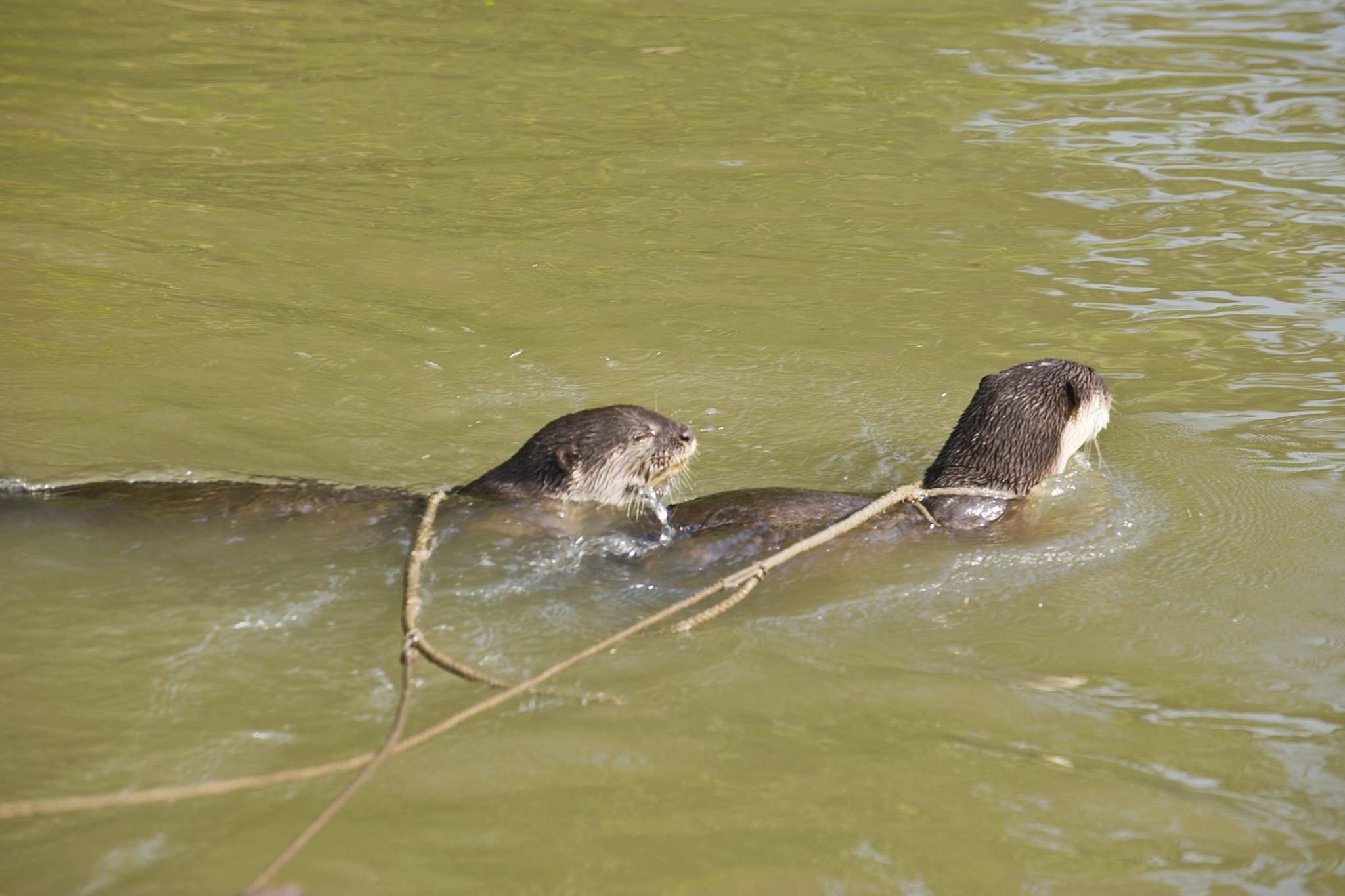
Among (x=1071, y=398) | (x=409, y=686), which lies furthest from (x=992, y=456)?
(x=409, y=686)

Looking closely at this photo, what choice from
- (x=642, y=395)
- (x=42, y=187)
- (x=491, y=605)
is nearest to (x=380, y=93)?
(x=42, y=187)

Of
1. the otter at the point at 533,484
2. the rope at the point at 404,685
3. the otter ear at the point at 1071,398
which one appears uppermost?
the otter ear at the point at 1071,398

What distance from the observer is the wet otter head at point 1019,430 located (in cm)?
393

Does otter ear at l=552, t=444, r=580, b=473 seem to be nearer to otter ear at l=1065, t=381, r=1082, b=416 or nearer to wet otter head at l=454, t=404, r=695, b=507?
wet otter head at l=454, t=404, r=695, b=507

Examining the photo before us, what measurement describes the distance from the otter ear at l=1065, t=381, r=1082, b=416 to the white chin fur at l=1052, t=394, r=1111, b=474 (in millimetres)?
11

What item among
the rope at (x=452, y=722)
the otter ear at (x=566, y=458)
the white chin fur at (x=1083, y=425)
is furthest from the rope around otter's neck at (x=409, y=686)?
the otter ear at (x=566, y=458)

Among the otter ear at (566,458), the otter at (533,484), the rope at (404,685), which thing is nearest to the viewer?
the rope at (404,685)

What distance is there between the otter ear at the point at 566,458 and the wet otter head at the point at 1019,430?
1008mm

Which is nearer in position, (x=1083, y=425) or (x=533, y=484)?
(x=533, y=484)

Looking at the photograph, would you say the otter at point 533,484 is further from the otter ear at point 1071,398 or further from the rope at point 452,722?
the otter ear at point 1071,398

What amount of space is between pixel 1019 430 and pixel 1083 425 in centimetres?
22

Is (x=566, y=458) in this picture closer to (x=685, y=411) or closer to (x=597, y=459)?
(x=597, y=459)

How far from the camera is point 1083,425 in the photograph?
13.2ft

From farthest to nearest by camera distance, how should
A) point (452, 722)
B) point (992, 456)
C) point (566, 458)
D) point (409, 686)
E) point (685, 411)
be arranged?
point (685, 411), point (992, 456), point (566, 458), point (409, 686), point (452, 722)
